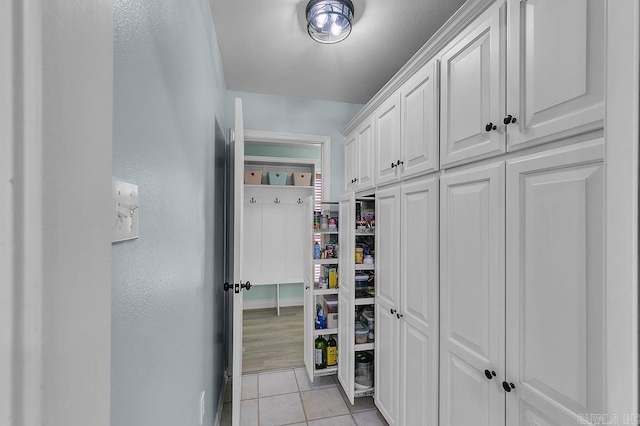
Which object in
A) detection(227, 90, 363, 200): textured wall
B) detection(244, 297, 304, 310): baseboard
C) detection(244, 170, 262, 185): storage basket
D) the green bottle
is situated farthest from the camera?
detection(244, 297, 304, 310): baseboard

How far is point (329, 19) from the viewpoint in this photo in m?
1.63

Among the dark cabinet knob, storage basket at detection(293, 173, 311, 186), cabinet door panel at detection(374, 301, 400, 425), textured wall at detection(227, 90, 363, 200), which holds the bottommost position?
cabinet door panel at detection(374, 301, 400, 425)

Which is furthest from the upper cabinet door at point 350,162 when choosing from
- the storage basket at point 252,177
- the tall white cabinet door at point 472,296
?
the storage basket at point 252,177

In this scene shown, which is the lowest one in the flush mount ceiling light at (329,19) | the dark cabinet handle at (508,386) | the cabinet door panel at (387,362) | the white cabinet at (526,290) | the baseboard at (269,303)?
the baseboard at (269,303)

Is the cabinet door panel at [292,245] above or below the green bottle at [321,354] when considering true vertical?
above

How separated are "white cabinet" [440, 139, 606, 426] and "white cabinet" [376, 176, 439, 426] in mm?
106

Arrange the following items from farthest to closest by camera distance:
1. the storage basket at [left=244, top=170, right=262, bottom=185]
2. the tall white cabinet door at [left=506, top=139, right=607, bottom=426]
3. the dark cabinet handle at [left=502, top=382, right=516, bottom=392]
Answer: the storage basket at [left=244, top=170, right=262, bottom=185]
the dark cabinet handle at [left=502, top=382, right=516, bottom=392]
the tall white cabinet door at [left=506, top=139, right=607, bottom=426]

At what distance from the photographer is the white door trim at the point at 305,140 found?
278cm

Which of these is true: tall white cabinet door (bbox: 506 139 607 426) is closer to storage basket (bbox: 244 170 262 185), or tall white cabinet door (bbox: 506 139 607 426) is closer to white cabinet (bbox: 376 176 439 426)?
white cabinet (bbox: 376 176 439 426)

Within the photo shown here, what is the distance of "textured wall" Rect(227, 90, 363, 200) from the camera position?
2766mm

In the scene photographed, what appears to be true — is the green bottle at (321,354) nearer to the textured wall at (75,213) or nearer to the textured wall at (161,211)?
the textured wall at (161,211)

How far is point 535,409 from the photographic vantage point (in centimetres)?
91

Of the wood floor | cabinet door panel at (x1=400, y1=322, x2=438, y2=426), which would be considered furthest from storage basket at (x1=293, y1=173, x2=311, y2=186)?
cabinet door panel at (x1=400, y1=322, x2=438, y2=426)
